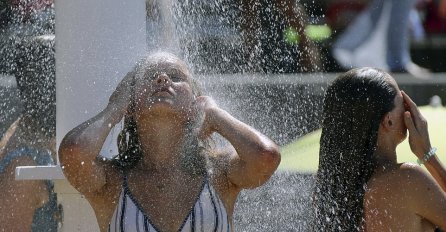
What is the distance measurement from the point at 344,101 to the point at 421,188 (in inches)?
16.6

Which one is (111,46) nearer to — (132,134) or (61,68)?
(61,68)

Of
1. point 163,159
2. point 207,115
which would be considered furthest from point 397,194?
point 163,159

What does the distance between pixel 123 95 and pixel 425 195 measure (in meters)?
1.05

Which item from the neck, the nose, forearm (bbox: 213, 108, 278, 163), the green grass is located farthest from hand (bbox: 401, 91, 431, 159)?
the green grass

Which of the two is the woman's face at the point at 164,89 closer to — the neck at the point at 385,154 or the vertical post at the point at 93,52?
the vertical post at the point at 93,52

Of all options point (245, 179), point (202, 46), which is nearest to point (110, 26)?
point (245, 179)

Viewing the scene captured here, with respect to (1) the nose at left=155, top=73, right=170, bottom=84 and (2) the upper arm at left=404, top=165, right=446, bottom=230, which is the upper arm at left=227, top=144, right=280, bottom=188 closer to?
(1) the nose at left=155, top=73, right=170, bottom=84

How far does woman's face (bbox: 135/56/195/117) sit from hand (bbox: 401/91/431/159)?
77 centimetres

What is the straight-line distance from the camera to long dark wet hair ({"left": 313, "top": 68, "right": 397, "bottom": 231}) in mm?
4246

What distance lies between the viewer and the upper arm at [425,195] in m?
4.11

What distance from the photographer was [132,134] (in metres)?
4.11

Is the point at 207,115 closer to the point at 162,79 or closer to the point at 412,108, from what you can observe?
the point at 162,79

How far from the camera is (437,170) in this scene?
14.4ft

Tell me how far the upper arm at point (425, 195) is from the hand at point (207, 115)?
Result: 67cm
